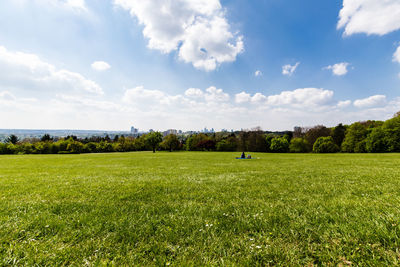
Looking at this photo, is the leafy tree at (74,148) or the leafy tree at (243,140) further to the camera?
the leafy tree at (74,148)

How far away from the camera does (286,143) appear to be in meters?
74.0

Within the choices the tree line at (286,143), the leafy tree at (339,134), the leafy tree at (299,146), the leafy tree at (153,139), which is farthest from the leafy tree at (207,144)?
the leafy tree at (339,134)

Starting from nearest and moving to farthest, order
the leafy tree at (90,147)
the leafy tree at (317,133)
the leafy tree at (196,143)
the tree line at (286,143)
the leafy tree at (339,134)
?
1. the tree line at (286,143)
2. the leafy tree at (339,134)
3. the leafy tree at (317,133)
4. the leafy tree at (90,147)
5. the leafy tree at (196,143)

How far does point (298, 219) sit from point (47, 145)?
114 m

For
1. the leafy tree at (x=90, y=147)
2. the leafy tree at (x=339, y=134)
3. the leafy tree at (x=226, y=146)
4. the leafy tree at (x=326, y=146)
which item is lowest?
the leafy tree at (x=90, y=147)

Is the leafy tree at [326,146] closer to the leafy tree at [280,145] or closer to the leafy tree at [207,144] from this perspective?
the leafy tree at [280,145]

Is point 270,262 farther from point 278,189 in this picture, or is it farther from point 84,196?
point 84,196

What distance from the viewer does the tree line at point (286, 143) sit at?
51.0m

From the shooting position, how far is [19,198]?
6441mm

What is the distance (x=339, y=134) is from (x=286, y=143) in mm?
22255

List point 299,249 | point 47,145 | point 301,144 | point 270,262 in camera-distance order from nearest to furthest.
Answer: point 270,262 < point 299,249 < point 301,144 < point 47,145

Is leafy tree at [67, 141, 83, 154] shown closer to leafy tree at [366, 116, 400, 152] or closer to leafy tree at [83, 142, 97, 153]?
leafy tree at [83, 142, 97, 153]

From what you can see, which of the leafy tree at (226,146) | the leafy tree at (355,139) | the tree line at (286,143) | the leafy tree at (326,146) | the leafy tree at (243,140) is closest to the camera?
the tree line at (286,143)

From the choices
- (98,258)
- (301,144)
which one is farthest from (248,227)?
(301,144)
